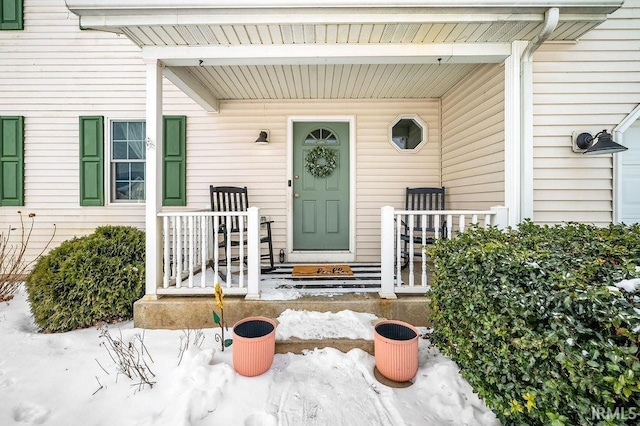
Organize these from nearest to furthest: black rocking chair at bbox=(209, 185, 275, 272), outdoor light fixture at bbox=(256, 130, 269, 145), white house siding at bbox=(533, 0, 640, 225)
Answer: white house siding at bbox=(533, 0, 640, 225), black rocking chair at bbox=(209, 185, 275, 272), outdoor light fixture at bbox=(256, 130, 269, 145)

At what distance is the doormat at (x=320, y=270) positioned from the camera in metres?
3.23

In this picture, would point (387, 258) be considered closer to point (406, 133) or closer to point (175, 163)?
point (406, 133)

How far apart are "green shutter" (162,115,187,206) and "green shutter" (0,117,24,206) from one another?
1.94 m

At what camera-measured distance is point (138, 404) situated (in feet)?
5.17

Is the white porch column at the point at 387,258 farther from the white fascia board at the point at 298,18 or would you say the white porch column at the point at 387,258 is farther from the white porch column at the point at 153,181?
the white porch column at the point at 153,181

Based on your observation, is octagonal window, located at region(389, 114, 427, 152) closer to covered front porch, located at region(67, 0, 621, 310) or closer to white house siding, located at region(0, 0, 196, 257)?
covered front porch, located at region(67, 0, 621, 310)

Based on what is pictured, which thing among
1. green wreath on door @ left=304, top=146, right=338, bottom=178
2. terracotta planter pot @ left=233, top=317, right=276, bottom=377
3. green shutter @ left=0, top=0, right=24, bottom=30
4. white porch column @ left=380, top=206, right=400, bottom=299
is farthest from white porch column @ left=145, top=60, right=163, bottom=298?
green shutter @ left=0, top=0, right=24, bottom=30

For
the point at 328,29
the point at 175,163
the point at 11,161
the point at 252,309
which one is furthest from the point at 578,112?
the point at 11,161

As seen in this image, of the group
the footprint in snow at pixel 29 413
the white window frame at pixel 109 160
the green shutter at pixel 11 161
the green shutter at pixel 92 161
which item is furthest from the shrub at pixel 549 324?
the green shutter at pixel 11 161

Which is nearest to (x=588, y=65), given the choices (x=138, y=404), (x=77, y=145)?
(x=138, y=404)

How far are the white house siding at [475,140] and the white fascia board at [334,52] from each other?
0.39 m

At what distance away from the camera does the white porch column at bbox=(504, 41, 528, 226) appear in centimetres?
244

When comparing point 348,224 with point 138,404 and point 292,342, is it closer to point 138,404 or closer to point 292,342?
point 292,342

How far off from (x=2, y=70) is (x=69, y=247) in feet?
10.6
